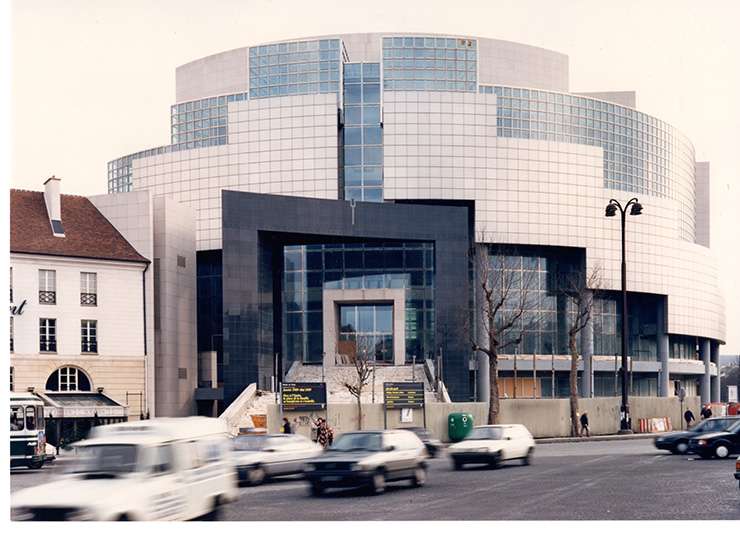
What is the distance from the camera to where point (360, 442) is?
26.9m

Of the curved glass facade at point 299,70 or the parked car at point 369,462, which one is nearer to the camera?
the parked car at point 369,462

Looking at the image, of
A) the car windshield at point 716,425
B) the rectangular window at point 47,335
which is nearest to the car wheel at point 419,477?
the car windshield at point 716,425

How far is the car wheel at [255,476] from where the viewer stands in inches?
1147

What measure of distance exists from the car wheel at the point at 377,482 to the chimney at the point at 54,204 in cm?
3682

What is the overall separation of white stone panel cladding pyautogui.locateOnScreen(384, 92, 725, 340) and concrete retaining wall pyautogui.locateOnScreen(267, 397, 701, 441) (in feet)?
68.2

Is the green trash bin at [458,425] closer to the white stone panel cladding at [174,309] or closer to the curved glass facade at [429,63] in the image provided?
the white stone panel cladding at [174,309]

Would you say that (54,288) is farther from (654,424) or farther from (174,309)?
(654,424)

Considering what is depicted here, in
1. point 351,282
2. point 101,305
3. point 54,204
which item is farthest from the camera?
point 351,282

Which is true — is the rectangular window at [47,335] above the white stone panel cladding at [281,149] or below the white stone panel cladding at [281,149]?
below

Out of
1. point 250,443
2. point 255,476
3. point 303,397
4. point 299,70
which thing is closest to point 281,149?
point 299,70

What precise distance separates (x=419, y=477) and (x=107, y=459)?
10785 millimetres
